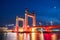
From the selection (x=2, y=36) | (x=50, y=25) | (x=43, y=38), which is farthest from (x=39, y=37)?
(x=2, y=36)

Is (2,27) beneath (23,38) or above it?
above

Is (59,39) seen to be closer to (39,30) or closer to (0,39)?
(39,30)

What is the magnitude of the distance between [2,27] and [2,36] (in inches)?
23.8

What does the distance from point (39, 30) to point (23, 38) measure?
787 mm

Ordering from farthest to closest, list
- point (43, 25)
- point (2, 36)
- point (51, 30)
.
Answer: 1. point (2, 36)
2. point (51, 30)
3. point (43, 25)

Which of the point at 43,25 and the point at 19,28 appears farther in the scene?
the point at 19,28

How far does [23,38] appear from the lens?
3830 millimetres

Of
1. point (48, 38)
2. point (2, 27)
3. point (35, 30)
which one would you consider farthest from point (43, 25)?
point (2, 27)

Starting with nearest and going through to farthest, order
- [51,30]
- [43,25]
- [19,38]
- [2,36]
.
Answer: [43,25], [51,30], [2,36], [19,38]

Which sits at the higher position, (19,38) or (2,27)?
(2,27)

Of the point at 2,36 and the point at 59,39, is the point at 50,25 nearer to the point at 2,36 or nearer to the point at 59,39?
the point at 59,39

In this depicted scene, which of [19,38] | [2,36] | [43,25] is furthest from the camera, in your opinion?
[19,38]

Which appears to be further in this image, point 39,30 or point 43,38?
point 43,38

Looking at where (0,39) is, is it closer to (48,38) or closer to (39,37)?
(39,37)
